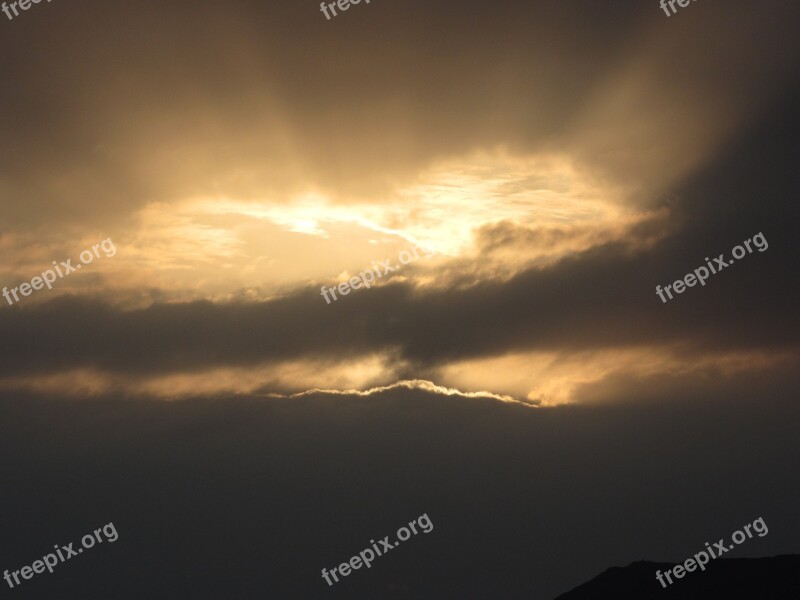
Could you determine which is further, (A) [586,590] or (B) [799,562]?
(A) [586,590]

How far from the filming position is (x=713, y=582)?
158m

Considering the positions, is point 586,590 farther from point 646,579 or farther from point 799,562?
point 799,562

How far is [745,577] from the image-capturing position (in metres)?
156

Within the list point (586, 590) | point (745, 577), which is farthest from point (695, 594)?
point (586, 590)

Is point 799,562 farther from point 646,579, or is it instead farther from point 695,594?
point 646,579

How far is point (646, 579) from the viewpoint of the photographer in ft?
564

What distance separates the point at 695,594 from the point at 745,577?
28.0 ft

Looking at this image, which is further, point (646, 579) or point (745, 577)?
point (646, 579)

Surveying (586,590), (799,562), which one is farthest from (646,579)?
(799,562)

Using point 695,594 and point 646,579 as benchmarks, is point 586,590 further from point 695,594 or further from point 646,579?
point 695,594

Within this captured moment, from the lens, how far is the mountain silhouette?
149500mm

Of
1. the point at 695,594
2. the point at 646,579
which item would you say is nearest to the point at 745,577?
the point at 695,594

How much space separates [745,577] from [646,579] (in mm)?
20946

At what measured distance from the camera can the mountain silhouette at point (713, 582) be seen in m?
150
